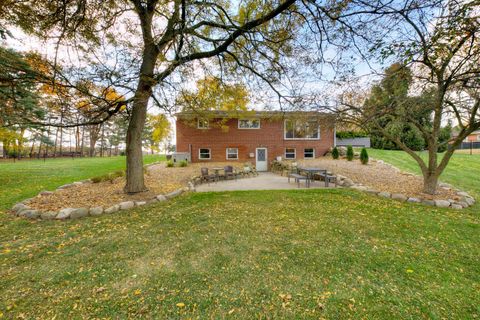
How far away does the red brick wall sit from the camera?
15711 mm

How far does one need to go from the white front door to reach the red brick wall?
329mm

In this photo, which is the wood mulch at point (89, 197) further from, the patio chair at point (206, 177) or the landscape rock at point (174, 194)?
the patio chair at point (206, 177)

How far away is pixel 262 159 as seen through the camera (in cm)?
1650

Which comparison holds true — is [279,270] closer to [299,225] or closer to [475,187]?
[299,225]

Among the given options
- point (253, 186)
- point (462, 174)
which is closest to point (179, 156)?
point (253, 186)

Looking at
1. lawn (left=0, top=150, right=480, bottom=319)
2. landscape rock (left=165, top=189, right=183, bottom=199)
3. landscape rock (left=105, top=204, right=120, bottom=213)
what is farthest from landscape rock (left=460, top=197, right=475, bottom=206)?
landscape rock (left=105, top=204, right=120, bottom=213)

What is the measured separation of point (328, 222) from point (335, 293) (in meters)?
2.30

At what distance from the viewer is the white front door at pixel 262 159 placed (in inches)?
646

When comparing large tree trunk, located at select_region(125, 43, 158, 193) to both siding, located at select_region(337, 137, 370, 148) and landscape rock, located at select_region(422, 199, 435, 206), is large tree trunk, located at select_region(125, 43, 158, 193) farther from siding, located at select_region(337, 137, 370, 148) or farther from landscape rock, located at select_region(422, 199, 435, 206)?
siding, located at select_region(337, 137, 370, 148)

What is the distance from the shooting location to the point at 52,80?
4.23 metres

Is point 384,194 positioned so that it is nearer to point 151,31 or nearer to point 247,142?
point 151,31

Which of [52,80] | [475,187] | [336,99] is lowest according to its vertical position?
[475,187]

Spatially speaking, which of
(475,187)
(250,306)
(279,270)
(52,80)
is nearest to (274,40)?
(52,80)

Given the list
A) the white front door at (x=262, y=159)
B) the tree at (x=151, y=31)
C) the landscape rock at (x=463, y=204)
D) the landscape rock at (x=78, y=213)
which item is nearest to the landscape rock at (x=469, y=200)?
the landscape rock at (x=463, y=204)
